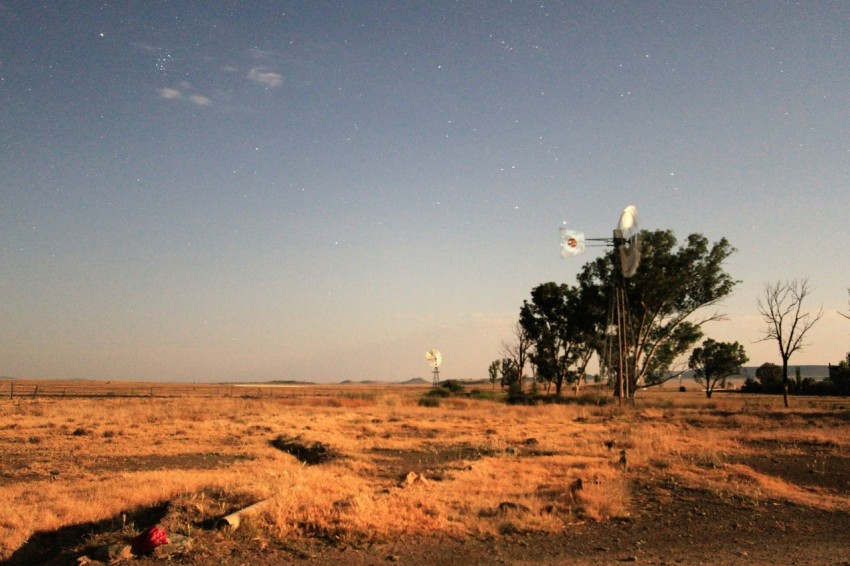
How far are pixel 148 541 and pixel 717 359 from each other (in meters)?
89.9

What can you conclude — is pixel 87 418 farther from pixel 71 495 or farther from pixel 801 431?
pixel 801 431

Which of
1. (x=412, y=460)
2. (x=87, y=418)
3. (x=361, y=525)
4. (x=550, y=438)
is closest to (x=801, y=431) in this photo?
(x=550, y=438)

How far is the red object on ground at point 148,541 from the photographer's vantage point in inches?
357

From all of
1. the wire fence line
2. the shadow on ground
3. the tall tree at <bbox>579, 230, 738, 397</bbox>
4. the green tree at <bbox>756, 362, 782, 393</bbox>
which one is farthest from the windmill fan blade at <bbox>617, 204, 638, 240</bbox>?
the green tree at <bbox>756, 362, 782, 393</bbox>

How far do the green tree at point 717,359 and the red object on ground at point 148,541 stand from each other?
283 ft

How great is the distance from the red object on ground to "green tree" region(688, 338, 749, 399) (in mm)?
86213

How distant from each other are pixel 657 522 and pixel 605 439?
13.6 meters

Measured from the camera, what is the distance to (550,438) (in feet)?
83.7

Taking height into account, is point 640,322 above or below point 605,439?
above

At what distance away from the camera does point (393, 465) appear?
1911 cm

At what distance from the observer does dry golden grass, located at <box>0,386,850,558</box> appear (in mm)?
11297

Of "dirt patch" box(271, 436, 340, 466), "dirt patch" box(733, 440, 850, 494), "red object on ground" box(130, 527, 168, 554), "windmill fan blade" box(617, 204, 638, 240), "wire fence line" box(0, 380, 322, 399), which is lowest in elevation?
"wire fence line" box(0, 380, 322, 399)

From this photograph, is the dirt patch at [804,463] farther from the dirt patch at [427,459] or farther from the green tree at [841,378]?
the green tree at [841,378]

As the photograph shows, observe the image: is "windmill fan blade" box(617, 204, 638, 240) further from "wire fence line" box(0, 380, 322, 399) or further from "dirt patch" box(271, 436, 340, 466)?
"wire fence line" box(0, 380, 322, 399)
